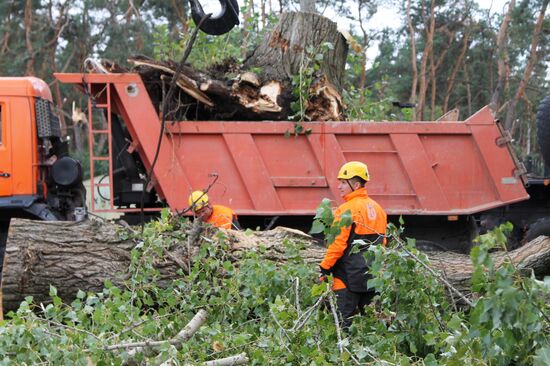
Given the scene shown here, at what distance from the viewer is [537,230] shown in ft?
30.9

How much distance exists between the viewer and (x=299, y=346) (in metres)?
4.19

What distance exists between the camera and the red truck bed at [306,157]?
8.49 metres

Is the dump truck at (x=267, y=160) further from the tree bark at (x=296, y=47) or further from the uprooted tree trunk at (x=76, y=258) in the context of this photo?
the uprooted tree trunk at (x=76, y=258)

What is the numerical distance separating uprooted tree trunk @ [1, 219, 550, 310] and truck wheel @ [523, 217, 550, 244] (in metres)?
3.55

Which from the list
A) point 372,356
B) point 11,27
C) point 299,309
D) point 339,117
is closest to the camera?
point 372,356

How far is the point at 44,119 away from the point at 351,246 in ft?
15.1

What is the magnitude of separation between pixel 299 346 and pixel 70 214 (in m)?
5.17

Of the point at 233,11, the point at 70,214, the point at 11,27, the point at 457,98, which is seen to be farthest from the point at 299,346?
the point at 457,98

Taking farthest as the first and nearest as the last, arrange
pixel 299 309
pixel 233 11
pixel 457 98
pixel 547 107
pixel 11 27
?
1. pixel 457 98
2. pixel 11 27
3. pixel 547 107
4. pixel 299 309
5. pixel 233 11

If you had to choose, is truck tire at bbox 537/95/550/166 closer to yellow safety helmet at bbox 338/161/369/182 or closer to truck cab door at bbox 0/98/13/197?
yellow safety helmet at bbox 338/161/369/182

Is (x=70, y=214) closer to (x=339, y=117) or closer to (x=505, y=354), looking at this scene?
(x=339, y=117)

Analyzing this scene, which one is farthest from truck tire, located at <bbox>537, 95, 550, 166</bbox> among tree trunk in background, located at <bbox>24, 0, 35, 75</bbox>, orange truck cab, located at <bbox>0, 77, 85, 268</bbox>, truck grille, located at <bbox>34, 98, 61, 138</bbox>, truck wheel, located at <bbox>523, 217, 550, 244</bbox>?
tree trunk in background, located at <bbox>24, 0, 35, 75</bbox>

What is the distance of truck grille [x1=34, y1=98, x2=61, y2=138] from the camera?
8492mm

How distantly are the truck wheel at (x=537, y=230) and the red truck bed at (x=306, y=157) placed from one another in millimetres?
902
